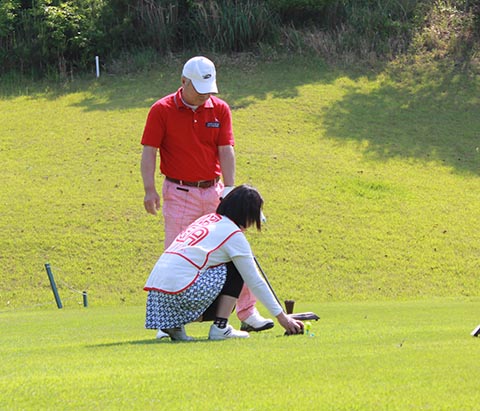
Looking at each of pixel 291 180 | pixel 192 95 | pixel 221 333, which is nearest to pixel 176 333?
pixel 221 333

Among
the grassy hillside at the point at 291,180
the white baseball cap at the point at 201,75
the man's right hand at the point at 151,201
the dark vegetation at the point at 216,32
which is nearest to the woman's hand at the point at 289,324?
the man's right hand at the point at 151,201

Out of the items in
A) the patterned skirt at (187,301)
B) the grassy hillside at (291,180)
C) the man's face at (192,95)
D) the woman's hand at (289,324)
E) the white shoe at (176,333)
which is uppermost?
the man's face at (192,95)

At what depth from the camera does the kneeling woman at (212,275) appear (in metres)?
6.26

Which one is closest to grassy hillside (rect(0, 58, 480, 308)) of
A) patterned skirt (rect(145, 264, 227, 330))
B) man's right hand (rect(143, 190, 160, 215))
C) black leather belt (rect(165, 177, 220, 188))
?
man's right hand (rect(143, 190, 160, 215))

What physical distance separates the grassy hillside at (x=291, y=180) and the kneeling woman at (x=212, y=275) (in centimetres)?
888

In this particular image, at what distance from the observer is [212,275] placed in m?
6.35

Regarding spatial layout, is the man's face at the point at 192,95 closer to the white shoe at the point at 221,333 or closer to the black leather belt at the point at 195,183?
the black leather belt at the point at 195,183

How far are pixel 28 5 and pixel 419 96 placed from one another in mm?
14054

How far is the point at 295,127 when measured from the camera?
2583 cm

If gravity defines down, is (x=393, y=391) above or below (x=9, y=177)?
above

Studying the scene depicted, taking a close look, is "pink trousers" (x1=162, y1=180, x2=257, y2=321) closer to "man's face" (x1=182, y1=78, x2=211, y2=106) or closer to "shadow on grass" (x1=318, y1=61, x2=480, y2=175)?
"man's face" (x1=182, y1=78, x2=211, y2=106)

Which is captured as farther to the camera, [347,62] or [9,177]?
[347,62]

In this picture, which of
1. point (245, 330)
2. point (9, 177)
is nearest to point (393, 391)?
point (245, 330)

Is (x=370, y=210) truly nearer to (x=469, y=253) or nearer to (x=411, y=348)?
(x=469, y=253)
